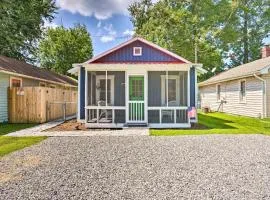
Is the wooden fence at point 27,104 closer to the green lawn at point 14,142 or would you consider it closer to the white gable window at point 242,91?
the green lawn at point 14,142

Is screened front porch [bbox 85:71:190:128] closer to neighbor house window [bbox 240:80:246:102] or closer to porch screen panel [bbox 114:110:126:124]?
porch screen panel [bbox 114:110:126:124]

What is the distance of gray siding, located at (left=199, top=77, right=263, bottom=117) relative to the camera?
17828 millimetres

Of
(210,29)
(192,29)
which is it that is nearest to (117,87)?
(192,29)

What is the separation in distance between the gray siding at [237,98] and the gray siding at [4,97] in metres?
13.7

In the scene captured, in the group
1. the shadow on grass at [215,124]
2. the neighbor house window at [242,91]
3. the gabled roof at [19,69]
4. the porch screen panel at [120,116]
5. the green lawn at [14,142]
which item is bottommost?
the green lawn at [14,142]

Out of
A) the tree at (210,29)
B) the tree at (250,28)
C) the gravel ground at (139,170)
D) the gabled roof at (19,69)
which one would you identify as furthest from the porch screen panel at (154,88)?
the tree at (250,28)

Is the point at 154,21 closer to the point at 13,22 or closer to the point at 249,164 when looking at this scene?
the point at 13,22

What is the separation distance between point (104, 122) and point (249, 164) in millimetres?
8557

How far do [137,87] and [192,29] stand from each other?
909 inches

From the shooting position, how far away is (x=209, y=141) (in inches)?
404

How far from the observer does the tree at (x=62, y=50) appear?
135 feet

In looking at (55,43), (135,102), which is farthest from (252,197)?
(55,43)

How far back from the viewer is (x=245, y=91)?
1956 cm

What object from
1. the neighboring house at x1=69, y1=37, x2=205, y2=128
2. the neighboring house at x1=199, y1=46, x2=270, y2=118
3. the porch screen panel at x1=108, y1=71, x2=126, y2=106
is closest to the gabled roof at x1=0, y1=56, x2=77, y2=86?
the neighboring house at x1=69, y1=37, x2=205, y2=128
